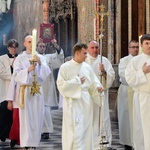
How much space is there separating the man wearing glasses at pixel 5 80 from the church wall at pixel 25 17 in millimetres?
12949

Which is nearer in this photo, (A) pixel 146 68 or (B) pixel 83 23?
(A) pixel 146 68

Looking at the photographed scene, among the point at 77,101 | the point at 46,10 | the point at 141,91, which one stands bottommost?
the point at 77,101

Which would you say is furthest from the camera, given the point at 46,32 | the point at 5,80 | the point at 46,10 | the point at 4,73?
the point at 46,10

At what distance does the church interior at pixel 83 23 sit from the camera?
1165cm

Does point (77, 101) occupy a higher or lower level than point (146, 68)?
lower

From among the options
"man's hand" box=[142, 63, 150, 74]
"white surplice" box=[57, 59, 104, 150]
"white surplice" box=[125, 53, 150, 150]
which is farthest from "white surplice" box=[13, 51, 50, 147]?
"man's hand" box=[142, 63, 150, 74]

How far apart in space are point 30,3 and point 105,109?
16357 millimetres

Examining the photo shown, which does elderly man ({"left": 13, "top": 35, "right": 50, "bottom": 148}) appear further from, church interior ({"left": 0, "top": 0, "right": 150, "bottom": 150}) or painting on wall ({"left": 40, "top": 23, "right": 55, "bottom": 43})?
painting on wall ({"left": 40, "top": 23, "right": 55, "bottom": 43})

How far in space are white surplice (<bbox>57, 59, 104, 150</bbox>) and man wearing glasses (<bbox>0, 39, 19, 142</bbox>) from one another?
2133 millimetres

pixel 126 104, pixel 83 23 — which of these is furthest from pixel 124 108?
pixel 83 23

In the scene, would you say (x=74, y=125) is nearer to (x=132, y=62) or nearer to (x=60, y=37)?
(x=132, y=62)

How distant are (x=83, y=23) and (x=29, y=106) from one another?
9.02 m

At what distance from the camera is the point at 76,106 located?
6.86 metres

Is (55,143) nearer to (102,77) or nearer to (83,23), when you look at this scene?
(102,77)
